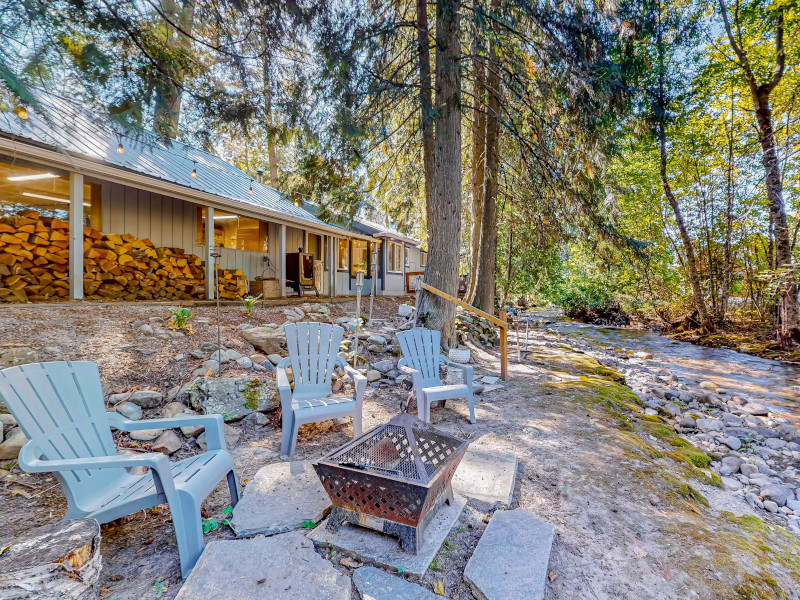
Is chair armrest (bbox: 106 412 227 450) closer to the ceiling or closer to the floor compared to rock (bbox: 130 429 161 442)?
closer to the ceiling

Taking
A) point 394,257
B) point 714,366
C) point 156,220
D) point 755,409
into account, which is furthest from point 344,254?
point 755,409

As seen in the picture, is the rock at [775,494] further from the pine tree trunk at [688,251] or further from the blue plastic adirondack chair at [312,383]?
the pine tree trunk at [688,251]

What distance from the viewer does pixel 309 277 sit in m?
10.0

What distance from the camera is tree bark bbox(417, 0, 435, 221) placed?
4.12 m

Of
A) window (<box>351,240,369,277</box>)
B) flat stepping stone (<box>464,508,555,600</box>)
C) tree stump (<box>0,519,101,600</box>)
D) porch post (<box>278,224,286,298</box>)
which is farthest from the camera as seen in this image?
window (<box>351,240,369,277</box>)

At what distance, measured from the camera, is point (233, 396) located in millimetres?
3340

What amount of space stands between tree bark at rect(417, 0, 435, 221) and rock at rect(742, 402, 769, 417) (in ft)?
16.0

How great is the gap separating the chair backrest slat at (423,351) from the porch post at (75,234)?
4.63m

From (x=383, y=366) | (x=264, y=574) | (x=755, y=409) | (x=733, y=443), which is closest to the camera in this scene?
(x=264, y=574)

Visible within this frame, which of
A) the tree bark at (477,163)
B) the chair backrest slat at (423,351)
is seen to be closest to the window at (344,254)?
the tree bark at (477,163)

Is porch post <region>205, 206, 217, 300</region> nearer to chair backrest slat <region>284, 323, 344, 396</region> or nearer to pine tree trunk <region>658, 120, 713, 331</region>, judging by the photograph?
chair backrest slat <region>284, 323, 344, 396</region>

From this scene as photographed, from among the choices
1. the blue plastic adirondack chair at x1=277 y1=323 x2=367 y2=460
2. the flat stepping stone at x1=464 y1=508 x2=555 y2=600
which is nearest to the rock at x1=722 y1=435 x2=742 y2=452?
the flat stepping stone at x1=464 y1=508 x2=555 y2=600

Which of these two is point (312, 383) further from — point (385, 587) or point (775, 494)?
point (775, 494)

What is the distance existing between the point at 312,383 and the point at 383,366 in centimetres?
165
